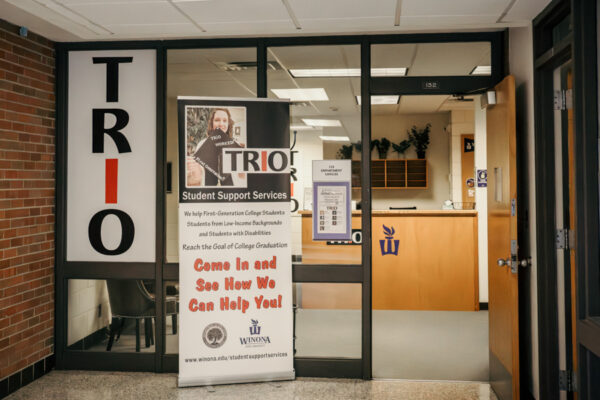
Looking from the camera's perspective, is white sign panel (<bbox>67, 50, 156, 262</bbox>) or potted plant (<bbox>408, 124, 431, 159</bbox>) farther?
potted plant (<bbox>408, 124, 431, 159</bbox>)

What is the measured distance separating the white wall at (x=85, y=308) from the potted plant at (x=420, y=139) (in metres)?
7.31

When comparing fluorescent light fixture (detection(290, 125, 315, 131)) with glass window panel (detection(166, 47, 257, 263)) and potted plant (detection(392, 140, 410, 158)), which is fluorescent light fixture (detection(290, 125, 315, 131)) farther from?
potted plant (detection(392, 140, 410, 158))

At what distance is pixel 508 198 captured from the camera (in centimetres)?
312

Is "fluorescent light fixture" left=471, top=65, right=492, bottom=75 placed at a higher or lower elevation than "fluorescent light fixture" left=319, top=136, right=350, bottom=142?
higher

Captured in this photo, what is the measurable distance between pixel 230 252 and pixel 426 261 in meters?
2.98

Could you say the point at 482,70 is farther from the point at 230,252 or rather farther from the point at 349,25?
the point at 230,252

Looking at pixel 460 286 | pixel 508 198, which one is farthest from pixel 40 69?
pixel 460 286

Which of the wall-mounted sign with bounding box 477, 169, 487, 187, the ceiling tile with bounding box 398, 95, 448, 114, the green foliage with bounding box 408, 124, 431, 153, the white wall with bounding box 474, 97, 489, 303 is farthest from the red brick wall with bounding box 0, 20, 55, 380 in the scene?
the green foliage with bounding box 408, 124, 431, 153

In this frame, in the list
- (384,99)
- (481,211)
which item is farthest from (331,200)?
(384,99)

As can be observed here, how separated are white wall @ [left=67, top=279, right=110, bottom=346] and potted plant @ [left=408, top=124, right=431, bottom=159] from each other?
7.31m

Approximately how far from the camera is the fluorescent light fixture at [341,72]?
368cm

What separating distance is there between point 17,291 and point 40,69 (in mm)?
1697

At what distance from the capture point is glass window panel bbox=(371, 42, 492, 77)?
3.70m

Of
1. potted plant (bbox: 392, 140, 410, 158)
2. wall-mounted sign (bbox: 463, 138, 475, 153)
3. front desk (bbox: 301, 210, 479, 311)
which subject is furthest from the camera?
potted plant (bbox: 392, 140, 410, 158)
